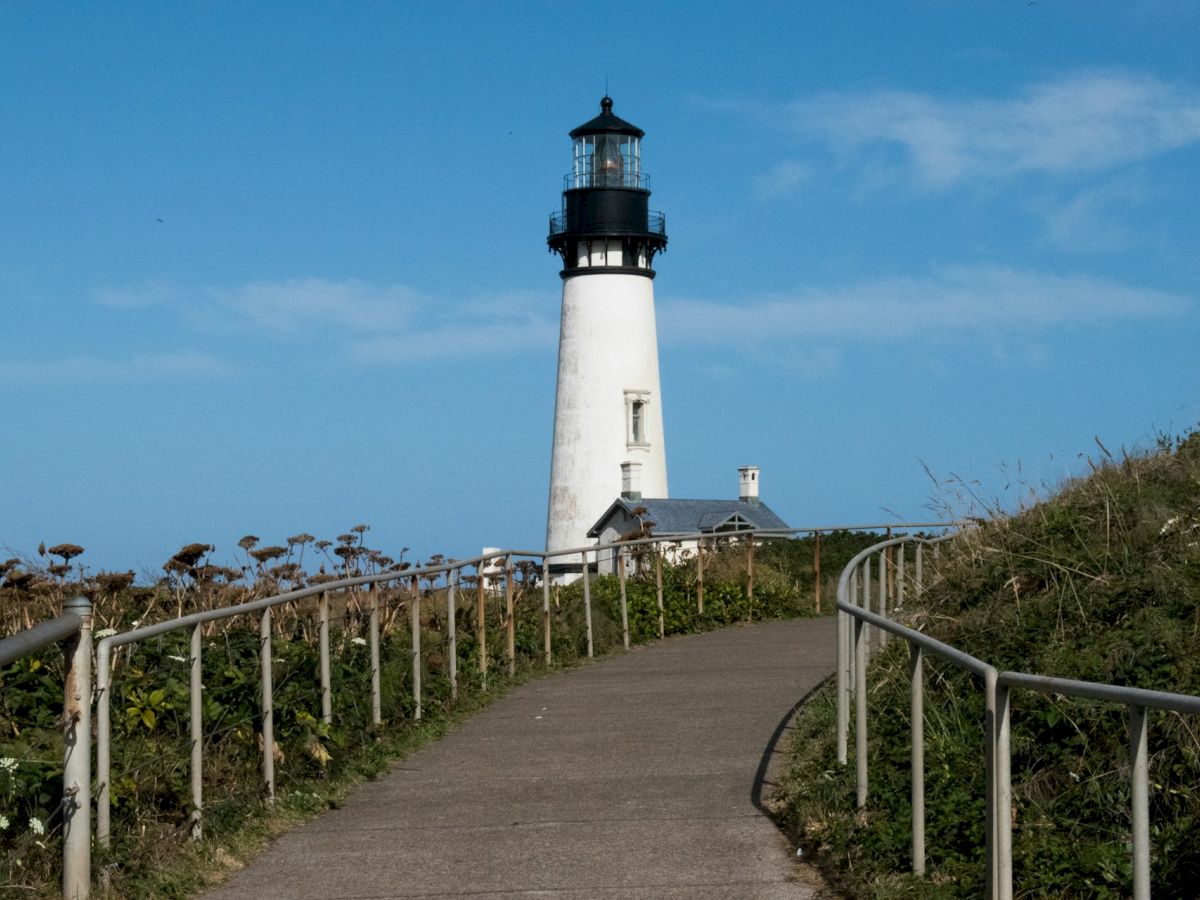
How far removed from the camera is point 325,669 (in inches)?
388

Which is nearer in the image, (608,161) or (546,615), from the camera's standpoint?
(546,615)

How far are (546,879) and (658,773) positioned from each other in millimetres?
2654

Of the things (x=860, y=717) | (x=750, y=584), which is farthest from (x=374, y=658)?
(x=750, y=584)

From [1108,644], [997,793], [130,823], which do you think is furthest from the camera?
[1108,644]

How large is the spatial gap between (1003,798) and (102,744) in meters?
3.85

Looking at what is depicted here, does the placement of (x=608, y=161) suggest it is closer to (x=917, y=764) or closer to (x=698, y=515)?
(x=698, y=515)

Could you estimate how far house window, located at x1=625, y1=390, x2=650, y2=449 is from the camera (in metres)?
44.7

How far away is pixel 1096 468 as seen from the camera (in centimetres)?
1443

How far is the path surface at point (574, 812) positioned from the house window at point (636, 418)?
30.6 meters

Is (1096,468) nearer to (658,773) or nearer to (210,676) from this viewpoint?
(658,773)

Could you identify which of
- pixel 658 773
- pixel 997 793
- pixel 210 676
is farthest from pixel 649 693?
pixel 997 793

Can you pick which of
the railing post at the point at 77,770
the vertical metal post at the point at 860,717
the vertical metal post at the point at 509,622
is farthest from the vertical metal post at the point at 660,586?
the railing post at the point at 77,770

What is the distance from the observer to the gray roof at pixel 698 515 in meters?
44.4

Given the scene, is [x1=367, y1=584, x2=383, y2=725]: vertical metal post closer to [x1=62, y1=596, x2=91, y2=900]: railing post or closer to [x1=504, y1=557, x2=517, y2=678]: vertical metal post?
[x1=504, y1=557, x2=517, y2=678]: vertical metal post
